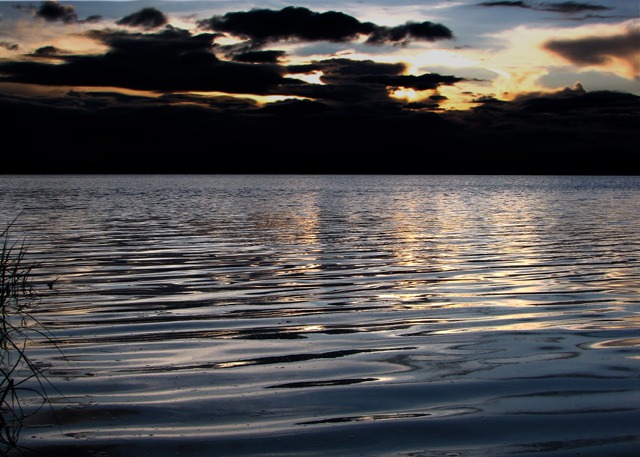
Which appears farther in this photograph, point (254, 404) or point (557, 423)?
point (254, 404)

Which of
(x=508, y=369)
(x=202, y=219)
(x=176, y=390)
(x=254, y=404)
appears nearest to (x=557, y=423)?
(x=508, y=369)

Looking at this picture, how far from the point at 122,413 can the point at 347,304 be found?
19.6 ft

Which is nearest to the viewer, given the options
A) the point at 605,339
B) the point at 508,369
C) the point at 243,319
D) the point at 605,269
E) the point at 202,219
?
the point at 508,369

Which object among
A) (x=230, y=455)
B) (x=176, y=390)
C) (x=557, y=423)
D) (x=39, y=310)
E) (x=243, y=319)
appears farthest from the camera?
(x=39, y=310)

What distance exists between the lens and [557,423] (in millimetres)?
5965

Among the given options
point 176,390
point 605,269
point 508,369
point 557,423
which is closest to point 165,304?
point 176,390

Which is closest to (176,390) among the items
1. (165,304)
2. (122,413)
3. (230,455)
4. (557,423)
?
(122,413)

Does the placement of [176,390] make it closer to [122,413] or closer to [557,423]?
[122,413]

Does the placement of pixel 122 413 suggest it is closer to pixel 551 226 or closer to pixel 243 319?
pixel 243 319

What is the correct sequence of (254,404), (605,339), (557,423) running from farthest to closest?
(605,339), (254,404), (557,423)

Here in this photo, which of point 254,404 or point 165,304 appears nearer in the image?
point 254,404

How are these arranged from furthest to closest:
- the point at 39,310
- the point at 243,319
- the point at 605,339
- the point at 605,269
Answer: the point at 605,269, the point at 39,310, the point at 243,319, the point at 605,339

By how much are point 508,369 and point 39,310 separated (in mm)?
7397

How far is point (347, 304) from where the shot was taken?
1178 cm
